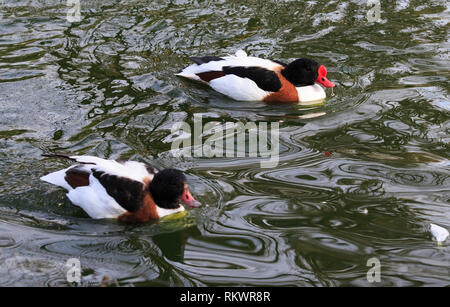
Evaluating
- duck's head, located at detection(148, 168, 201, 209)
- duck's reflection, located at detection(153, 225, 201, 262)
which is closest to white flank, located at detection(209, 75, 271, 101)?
duck's head, located at detection(148, 168, 201, 209)

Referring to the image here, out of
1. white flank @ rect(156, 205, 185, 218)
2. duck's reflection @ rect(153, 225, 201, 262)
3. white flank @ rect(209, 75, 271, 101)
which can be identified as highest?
white flank @ rect(209, 75, 271, 101)

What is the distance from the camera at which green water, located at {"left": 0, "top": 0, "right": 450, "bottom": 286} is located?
220 inches

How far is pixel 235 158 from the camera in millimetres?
7340

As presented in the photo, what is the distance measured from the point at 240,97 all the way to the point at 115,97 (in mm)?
1668

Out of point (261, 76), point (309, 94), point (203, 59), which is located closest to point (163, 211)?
point (261, 76)

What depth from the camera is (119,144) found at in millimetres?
7484

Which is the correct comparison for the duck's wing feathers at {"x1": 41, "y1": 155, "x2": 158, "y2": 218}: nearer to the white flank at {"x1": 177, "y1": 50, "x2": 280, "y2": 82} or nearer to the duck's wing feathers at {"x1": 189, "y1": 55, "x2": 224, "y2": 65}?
the white flank at {"x1": 177, "y1": 50, "x2": 280, "y2": 82}

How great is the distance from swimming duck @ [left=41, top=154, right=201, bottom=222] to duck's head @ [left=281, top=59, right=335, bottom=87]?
3.38m

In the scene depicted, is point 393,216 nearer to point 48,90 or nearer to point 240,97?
point 240,97

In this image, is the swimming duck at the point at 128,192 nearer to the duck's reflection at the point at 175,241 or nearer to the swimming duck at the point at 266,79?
the duck's reflection at the point at 175,241
